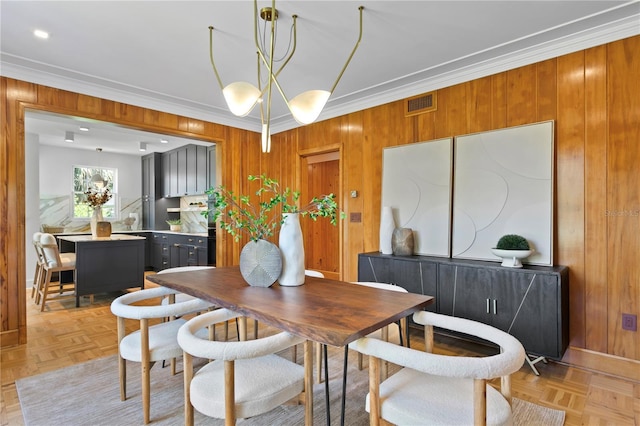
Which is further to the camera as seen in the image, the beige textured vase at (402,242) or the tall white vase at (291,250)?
the beige textured vase at (402,242)

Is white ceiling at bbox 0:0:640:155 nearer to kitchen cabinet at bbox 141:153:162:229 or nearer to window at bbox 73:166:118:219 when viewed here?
kitchen cabinet at bbox 141:153:162:229

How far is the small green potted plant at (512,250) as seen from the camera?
8.14 ft

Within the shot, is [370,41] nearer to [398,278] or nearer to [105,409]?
[398,278]

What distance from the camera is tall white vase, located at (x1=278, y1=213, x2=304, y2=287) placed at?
1.95m

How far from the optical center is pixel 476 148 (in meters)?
2.98

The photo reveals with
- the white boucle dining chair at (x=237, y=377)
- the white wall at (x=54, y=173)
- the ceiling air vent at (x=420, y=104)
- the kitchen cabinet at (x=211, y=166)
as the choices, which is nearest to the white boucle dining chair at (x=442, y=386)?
the white boucle dining chair at (x=237, y=377)

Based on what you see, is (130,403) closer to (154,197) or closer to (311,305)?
(311,305)

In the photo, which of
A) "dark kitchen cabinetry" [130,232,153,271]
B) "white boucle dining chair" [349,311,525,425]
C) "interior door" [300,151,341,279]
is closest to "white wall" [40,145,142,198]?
"dark kitchen cabinetry" [130,232,153,271]

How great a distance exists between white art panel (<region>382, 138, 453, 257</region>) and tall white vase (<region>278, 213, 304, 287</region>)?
5.42ft

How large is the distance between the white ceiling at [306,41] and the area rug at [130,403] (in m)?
2.44

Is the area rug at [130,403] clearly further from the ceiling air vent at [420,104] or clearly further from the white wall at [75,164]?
the white wall at [75,164]

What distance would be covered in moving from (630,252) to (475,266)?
98 centimetres

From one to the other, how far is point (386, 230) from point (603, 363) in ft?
6.20

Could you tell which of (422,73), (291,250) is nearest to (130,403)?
(291,250)
